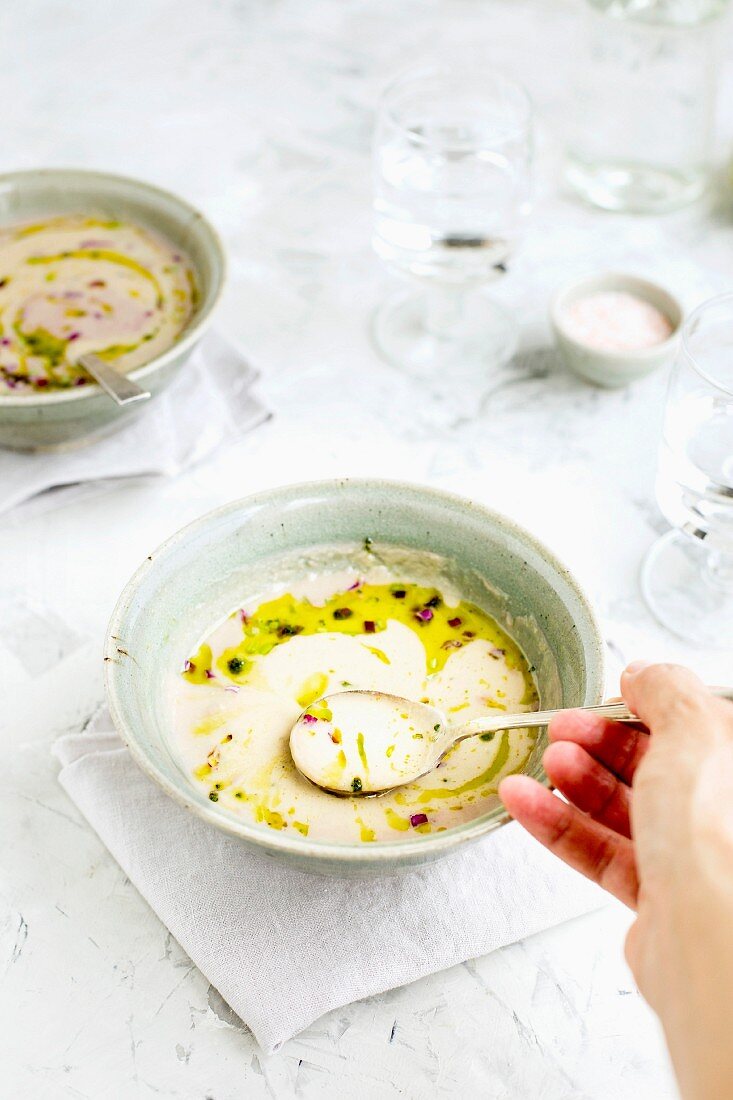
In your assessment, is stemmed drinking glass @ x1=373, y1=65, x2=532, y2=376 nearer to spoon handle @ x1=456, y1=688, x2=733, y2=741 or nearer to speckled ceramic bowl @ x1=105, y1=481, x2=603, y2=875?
speckled ceramic bowl @ x1=105, y1=481, x2=603, y2=875

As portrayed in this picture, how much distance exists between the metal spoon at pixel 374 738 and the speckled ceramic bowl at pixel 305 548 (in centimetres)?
6

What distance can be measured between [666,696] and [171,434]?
71 cm

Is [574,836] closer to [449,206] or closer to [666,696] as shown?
[666,696]

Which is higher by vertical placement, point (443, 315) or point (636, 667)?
point (636, 667)

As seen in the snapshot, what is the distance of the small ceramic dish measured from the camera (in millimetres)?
1317

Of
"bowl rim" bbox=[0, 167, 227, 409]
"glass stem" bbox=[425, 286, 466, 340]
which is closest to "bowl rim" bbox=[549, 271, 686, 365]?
"glass stem" bbox=[425, 286, 466, 340]

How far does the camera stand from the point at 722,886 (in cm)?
64

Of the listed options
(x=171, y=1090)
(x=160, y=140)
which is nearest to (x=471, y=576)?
(x=171, y=1090)

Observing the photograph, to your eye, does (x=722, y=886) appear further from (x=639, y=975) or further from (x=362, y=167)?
(x=362, y=167)

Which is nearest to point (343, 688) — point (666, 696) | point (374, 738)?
point (374, 738)

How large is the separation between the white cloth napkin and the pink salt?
25.6 inches

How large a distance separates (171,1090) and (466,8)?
1.85 meters

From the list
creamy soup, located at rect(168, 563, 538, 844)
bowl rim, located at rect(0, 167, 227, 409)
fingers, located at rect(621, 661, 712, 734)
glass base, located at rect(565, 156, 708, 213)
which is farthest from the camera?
glass base, located at rect(565, 156, 708, 213)

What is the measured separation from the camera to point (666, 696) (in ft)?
2.45
